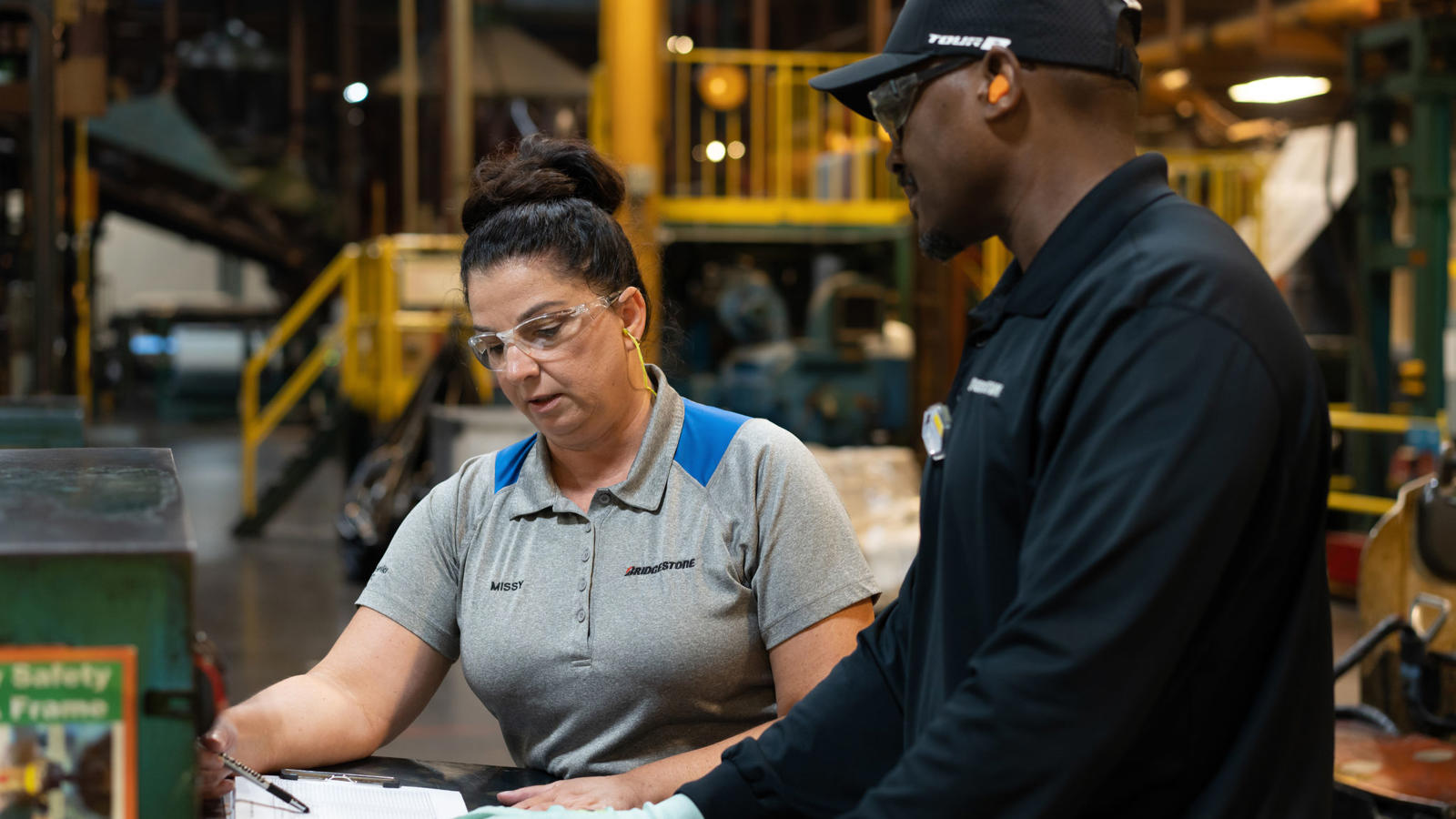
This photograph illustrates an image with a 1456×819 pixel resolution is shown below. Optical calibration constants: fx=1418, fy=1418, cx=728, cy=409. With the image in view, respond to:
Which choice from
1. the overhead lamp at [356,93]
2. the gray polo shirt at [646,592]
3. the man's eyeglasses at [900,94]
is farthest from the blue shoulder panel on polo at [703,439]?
the overhead lamp at [356,93]

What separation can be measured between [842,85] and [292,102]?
20.9 meters

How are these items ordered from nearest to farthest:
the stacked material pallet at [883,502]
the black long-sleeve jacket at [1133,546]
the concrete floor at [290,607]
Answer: the black long-sleeve jacket at [1133,546]
the concrete floor at [290,607]
the stacked material pallet at [883,502]

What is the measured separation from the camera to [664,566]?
1.94 m

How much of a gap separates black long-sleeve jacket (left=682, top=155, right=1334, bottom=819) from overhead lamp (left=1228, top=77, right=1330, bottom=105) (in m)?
10.8

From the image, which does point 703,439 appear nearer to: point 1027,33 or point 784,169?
point 1027,33

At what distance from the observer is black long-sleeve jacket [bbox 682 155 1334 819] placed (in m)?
1.09

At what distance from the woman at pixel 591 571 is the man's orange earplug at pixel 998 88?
0.83m

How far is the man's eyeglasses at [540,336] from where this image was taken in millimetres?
1925

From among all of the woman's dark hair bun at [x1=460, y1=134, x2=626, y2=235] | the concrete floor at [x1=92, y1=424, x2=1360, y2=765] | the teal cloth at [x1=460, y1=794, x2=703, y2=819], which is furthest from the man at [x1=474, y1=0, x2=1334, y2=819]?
the concrete floor at [x1=92, y1=424, x2=1360, y2=765]

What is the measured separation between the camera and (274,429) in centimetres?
1916

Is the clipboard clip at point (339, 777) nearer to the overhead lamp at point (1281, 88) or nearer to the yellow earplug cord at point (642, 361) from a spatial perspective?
the yellow earplug cord at point (642, 361)

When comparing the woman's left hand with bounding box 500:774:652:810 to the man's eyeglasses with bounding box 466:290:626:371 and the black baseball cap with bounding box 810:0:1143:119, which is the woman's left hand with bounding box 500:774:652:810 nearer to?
the man's eyeglasses with bounding box 466:290:626:371

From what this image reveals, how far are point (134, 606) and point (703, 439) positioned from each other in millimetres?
1130

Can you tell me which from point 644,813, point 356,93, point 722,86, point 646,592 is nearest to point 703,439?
point 646,592
